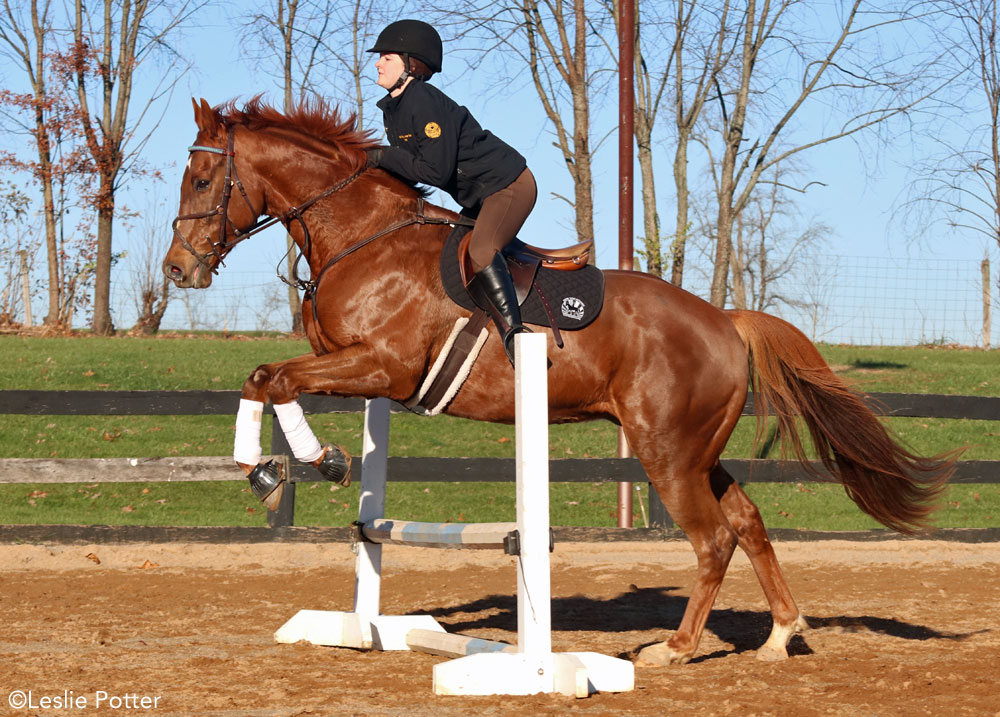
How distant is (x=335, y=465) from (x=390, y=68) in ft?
6.10

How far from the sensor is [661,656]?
200 inches

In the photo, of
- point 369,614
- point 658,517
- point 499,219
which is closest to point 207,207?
point 499,219

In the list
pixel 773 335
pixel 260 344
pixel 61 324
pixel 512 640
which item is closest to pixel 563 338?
pixel 773 335

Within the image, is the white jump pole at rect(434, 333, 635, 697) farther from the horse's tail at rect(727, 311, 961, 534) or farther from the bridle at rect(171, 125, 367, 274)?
the horse's tail at rect(727, 311, 961, 534)

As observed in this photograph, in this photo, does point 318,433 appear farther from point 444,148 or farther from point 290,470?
point 444,148

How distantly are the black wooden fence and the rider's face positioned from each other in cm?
403

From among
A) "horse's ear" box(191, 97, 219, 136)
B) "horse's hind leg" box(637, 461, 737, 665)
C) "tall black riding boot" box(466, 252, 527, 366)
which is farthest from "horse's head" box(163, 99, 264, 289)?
"horse's hind leg" box(637, 461, 737, 665)

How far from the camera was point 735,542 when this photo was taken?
213 inches

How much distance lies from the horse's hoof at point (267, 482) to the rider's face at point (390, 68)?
184 centimetres

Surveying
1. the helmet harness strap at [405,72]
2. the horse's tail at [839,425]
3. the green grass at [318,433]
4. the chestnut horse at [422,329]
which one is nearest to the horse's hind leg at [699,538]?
the chestnut horse at [422,329]

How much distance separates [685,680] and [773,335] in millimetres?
2017

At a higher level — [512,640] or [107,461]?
[107,461]

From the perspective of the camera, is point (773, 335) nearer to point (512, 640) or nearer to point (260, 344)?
point (512, 640)

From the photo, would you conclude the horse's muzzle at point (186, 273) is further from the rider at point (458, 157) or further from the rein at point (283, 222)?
the rider at point (458, 157)
